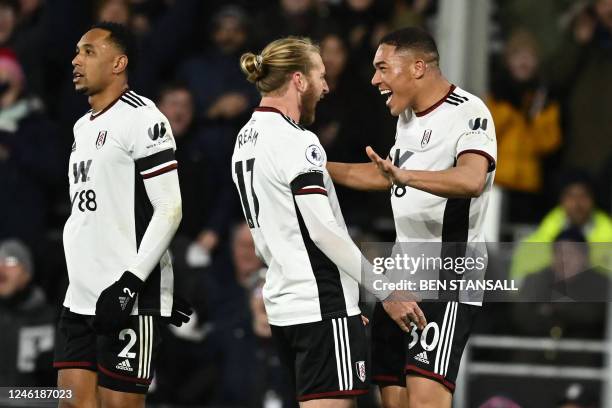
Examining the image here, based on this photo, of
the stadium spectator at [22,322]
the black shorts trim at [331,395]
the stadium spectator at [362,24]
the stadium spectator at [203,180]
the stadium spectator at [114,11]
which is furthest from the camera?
the stadium spectator at [362,24]

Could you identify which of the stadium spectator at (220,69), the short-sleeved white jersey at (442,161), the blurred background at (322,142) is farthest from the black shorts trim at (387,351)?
the stadium spectator at (220,69)

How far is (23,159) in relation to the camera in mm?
9445

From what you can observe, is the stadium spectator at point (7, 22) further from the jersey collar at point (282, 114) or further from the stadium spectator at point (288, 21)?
the jersey collar at point (282, 114)

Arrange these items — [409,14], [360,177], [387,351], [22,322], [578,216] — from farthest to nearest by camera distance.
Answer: [409,14], [578,216], [22,322], [360,177], [387,351]

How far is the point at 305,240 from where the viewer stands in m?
5.60

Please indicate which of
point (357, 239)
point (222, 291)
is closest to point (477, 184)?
point (357, 239)

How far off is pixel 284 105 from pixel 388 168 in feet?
1.75

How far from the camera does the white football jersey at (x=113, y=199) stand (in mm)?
5836

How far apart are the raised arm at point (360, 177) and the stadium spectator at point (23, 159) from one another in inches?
142

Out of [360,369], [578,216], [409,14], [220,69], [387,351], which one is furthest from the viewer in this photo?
[220,69]

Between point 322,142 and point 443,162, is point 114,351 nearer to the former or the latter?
point 443,162

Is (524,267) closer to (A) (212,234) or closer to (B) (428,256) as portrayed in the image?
(B) (428,256)

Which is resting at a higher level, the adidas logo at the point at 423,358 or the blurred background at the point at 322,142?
the blurred background at the point at 322,142

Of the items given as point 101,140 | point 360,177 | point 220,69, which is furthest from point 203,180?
point 101,140
